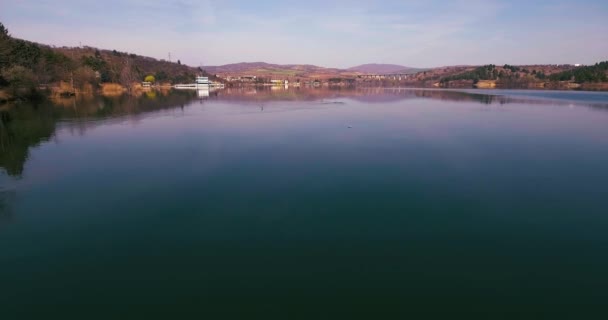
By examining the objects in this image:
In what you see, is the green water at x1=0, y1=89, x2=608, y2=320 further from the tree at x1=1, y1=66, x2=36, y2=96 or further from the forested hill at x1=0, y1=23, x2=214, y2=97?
the forested hill at x1=0, y1=23, x2=214, y2=97

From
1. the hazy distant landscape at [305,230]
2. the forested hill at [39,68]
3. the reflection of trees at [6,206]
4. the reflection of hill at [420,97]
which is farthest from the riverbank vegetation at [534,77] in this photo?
the reflection of trees at [6,206]

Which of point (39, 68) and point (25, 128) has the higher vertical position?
point (39, 68)

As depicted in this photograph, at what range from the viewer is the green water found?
5.27 meters

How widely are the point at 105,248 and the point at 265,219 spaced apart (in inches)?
134

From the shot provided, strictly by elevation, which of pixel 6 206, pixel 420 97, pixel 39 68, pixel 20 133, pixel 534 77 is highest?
pixel 534 77

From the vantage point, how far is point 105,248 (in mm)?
6855

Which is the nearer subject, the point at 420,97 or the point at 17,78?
the point at 17,78

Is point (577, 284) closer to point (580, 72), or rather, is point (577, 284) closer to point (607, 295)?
point (607, 295)

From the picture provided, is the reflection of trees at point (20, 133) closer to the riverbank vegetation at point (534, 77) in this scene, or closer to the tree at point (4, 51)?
the tree at point (4, 51)

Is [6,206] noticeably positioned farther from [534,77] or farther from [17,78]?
[534,77]

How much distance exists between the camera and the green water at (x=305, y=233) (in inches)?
207

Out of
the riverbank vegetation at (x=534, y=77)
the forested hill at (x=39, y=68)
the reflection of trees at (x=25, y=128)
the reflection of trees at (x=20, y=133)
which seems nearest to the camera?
the reflection of trees at (x=20, y=133)

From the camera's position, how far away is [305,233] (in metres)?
7.36

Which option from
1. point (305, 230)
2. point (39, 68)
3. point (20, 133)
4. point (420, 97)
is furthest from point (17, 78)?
point (420, 97)
